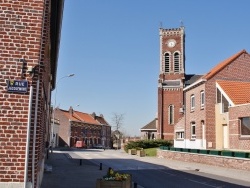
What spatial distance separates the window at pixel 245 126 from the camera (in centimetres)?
2862

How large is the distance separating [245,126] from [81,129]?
6844cm

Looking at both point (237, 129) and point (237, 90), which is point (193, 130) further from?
point (237, 129)

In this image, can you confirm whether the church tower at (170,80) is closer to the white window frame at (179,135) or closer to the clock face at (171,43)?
the clock face at (171,43)

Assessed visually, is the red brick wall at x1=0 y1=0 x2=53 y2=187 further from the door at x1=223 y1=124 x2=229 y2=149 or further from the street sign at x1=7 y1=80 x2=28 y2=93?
the door at x1=223 y1=124 x2=229 y2=149

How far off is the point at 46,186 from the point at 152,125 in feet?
196

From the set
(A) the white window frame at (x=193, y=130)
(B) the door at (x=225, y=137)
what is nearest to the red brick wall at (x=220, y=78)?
(B) the door at (x=225, y=137)

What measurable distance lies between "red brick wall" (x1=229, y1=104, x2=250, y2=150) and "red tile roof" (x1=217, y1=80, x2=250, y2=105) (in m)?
1.62

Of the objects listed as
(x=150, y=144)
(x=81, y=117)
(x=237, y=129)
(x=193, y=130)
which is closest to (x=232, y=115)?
(x=237, y=129)

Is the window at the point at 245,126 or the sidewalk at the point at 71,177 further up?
the window at the point at 245,126

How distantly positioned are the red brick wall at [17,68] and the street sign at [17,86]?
8cm

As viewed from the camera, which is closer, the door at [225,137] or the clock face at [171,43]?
the door at [225,137]

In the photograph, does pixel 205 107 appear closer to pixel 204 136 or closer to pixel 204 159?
pixel 204 136

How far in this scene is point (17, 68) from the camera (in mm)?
8320

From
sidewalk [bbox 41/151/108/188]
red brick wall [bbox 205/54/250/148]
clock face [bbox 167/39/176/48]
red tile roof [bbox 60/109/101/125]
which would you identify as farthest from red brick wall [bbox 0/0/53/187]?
red tile roof [bbox 60/109/101/125]
